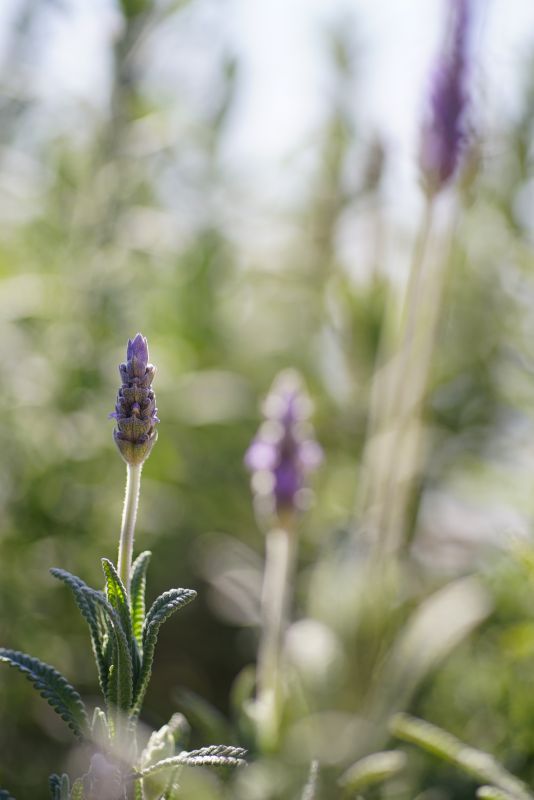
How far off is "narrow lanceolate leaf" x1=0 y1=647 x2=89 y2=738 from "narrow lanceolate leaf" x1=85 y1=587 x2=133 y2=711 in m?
0.03

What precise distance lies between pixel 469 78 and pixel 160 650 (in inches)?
63.9

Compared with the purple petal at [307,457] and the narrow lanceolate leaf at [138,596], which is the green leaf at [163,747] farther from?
the purple petal at [307,457]

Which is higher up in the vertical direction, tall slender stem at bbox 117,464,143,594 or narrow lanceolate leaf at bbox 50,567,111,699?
tall slender stem at bbox 117,464,143,594

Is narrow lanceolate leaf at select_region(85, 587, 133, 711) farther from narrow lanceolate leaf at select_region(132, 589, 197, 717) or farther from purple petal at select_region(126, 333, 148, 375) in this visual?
purple petal at select_region(126, 333, 148, 375)

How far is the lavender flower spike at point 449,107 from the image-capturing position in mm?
1420

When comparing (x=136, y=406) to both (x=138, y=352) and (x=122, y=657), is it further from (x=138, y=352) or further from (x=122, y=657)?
(x=122, y=657)

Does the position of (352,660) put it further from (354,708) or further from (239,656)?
(239,656)

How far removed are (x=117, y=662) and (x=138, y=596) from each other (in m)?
0.09

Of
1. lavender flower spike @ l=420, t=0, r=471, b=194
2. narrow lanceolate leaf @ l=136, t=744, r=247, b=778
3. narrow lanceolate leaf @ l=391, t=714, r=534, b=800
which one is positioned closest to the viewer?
narrow lanceolate leaf @ l=136, t=744, r=247, b=778

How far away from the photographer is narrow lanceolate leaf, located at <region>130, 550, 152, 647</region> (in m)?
0.83

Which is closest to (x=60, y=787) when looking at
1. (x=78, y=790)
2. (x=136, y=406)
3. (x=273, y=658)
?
(x=78, y=790)

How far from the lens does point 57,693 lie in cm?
79

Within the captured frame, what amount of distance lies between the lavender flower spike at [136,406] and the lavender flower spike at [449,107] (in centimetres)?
84

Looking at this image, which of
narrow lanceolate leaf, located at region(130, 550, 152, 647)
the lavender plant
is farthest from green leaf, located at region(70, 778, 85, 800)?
narrow lanceolate leaf, located at region(130, 550, 152, 647)
